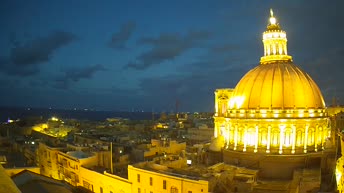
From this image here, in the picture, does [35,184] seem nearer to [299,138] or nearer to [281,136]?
[281,136]

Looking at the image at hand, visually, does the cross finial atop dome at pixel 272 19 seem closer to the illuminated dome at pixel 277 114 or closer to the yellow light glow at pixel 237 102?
the illuminated dome at pixel 277 114

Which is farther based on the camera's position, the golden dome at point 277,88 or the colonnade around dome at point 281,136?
the golden dome at point 277,88

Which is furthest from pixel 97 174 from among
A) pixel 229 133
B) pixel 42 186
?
pixel 229 133

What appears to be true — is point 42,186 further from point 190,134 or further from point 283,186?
point 190,134

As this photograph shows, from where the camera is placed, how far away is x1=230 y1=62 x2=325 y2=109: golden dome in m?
39.7

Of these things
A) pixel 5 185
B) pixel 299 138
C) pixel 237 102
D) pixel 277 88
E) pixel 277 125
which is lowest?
pixel 299 138

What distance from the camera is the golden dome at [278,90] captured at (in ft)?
130

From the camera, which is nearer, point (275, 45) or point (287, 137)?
point (287, 137)

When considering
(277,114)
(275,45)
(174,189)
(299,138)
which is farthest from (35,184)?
(275,45)

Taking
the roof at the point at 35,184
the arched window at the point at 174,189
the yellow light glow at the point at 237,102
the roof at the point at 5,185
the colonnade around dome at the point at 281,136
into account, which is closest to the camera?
the roof at the point at 5,185

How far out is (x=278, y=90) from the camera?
40.0 m

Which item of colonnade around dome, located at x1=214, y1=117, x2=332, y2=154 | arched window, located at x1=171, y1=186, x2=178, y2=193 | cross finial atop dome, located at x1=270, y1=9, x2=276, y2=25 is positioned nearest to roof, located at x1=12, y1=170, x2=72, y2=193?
arched window, located at x1=171, y1=186, x2=178, y2=193

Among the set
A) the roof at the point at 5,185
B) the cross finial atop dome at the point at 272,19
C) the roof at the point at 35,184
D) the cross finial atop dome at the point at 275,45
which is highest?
the cross finial atop dome at the point at 272,19

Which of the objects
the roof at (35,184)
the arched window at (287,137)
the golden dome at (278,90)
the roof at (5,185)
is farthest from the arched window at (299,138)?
the roof at (5,185)
